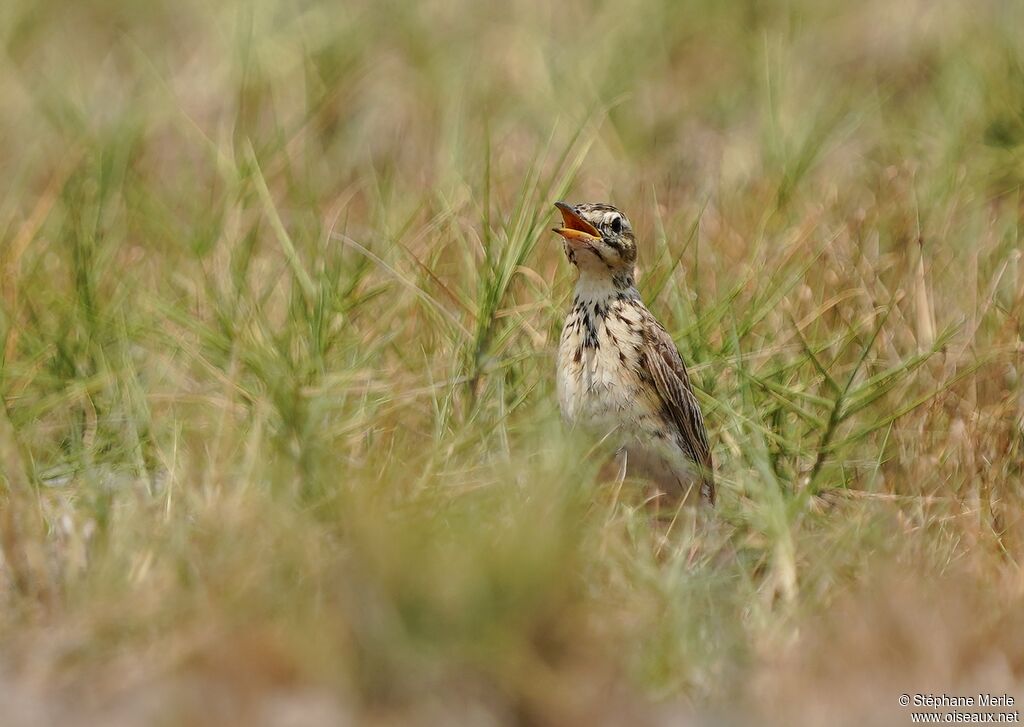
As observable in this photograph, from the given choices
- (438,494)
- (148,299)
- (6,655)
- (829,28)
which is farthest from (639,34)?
(6,655)

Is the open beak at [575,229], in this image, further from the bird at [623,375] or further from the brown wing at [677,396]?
the brown wing at [677,396]

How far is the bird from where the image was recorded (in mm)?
4508

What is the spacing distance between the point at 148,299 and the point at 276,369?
754 mm

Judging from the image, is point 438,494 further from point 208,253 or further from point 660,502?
point 208,253

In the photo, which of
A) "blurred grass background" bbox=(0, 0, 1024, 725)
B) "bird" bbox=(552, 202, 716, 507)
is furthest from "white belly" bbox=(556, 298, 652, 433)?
"blurred grass background" bbox=(0, 0, 1024, 725)

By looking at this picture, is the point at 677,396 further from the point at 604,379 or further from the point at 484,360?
the point at 484,360

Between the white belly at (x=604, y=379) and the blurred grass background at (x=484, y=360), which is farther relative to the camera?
the white belly at (x=604, y=379)

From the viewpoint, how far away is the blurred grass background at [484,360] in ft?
9.92

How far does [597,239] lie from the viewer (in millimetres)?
4582

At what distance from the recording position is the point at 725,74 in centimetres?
770

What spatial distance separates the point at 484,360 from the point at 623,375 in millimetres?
414

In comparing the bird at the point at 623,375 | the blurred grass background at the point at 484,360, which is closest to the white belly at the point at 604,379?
the bird at the point at 623,375

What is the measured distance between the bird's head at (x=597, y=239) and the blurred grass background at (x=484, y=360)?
0.49 feet

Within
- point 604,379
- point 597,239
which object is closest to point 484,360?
point 604,379
